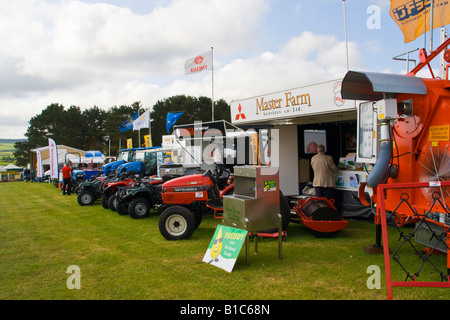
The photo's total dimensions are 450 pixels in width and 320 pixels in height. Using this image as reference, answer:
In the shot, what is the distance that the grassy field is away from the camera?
3762 mm

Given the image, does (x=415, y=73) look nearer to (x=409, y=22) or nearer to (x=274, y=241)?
(x=409, y=22)

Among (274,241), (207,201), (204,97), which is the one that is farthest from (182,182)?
(204,97)

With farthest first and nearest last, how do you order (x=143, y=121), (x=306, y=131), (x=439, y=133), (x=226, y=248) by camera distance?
(x=143, y=121) → (x=306, y=131) → (x=226, y=248) → (x=439, y=133)

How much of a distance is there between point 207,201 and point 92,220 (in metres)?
3.46

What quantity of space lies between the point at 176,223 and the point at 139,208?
2696mm

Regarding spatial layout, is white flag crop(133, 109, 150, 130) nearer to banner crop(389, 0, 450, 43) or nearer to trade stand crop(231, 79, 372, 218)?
trade stand crop(231, 79, 372, 218)

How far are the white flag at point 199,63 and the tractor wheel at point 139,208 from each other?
11.0 m

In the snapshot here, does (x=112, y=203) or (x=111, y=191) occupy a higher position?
(x=111, y=191)

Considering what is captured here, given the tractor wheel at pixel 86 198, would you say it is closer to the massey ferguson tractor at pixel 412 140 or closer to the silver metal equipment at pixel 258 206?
the silver metal equipment at pixel 258 206

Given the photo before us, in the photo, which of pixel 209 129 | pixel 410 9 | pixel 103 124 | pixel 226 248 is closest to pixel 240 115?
pixel 209 129

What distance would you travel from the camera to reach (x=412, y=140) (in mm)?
4430

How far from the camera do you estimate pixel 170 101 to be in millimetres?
48500

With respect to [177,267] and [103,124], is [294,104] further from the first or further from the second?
[103,124]

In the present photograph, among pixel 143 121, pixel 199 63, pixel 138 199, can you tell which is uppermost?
pixel 199 63
